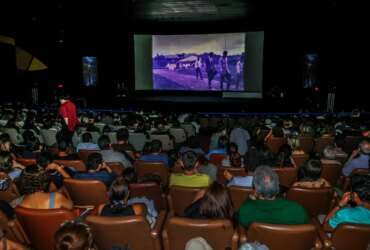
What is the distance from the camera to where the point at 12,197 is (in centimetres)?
384

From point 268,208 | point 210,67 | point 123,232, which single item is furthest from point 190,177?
point 210,67

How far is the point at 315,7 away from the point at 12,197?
12.5 m

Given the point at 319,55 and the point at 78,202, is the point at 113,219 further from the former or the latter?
the point at 319,55

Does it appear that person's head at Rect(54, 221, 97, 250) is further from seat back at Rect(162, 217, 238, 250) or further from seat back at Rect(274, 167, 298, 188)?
seat back at Rect(274, 167, 298, 188)

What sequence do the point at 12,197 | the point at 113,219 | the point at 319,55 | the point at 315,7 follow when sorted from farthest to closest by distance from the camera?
1. the point at 319,55
2. the point at 315,7
3. the point at 12,197
4. the point at 113,219

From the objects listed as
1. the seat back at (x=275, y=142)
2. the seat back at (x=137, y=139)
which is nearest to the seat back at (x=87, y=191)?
the seat back at (x=137, y=139)

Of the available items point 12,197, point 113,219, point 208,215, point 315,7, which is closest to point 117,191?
point 113,219

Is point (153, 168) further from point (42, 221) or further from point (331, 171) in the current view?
point (331, 171)

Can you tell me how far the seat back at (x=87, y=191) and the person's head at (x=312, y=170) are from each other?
2.21 meters

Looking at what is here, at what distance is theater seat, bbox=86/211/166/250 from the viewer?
268 cm

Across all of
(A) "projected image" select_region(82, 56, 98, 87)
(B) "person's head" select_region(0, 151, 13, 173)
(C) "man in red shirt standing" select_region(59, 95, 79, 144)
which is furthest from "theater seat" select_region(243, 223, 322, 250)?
(A) "projected image" select_region(82, 56, 98, 87)

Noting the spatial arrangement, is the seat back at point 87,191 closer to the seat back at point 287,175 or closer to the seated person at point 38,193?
the seated person at point 38,193

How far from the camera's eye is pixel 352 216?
301cm

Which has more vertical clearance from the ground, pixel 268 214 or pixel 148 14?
pixel 148 14
